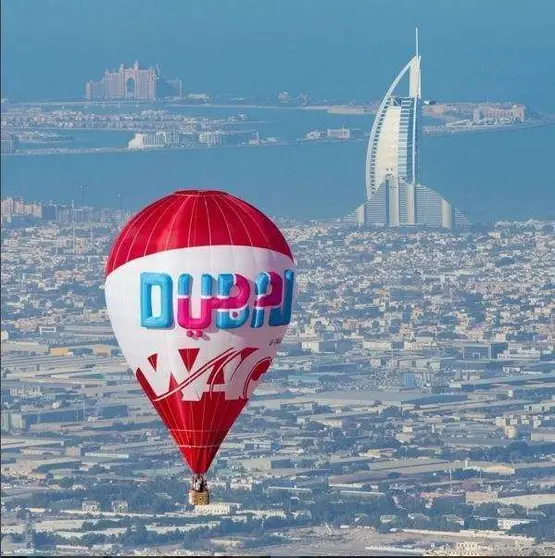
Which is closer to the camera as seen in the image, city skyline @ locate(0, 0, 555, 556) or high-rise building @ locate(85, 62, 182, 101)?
city skyline @ locate(0, 0, 555, 556)

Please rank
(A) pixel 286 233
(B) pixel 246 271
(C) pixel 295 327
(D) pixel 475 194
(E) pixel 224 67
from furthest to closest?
1. (E) pixel 224 67
2. (D) pixel 475 194
3. (A) pixel 286 233
4. (C) pixel 295 327
5. (B) pixel 246 271

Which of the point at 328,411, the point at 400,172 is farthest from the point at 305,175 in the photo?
the point at 328,411

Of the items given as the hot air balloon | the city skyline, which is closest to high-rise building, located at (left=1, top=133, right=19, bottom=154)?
the city skyline

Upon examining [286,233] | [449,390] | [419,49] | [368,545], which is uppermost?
[419,49]

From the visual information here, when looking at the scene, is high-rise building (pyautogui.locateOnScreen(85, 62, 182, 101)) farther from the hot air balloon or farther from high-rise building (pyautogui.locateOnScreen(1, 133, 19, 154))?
the hot air balloon

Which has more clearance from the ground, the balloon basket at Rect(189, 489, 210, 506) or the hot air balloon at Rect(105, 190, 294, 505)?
the hot air balloon at Rect(105, 190, 294, 505)

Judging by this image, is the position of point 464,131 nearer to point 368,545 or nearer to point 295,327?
point 295,327

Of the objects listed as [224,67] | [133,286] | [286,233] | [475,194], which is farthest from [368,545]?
[224,67]
